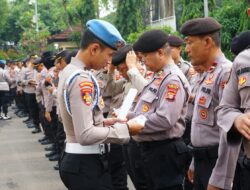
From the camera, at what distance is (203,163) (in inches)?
131

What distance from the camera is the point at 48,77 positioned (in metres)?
8.55

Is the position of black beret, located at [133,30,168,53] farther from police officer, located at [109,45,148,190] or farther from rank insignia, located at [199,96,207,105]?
rank insignia, located at [199,96,207,105]

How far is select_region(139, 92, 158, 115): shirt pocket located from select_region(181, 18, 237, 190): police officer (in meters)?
0.52

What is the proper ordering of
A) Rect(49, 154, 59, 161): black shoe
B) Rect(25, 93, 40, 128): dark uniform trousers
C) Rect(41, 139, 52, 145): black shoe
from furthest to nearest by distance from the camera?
Rect(25, 93, 40, 128): dark uniform trousers
Rect(41, 139, 52, 145): black shoe
Rect(49, 154, 59, 161): black shoe

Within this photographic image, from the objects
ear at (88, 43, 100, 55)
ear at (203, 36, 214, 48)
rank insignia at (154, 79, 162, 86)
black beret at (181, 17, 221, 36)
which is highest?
black beret at (181, 17, 221, 36)

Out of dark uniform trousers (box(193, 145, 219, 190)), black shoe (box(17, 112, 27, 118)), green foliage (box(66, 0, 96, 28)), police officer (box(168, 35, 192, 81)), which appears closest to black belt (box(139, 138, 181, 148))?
dark uniform trousers (box(193, 145, 219, 190))

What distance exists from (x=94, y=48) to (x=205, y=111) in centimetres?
91

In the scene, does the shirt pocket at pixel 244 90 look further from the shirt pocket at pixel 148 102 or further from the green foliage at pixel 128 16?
the green foliage at pixel 128 16

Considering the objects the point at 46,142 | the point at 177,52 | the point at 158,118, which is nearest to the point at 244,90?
the point at 158,118

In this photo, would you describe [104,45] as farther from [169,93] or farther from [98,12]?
[98,12]

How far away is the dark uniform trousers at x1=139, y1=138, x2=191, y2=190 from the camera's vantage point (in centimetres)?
388

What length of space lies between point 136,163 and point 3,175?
3.86 metres

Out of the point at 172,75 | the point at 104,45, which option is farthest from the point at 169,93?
the point at 104,45

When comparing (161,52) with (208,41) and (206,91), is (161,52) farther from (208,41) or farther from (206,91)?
(206,91)
